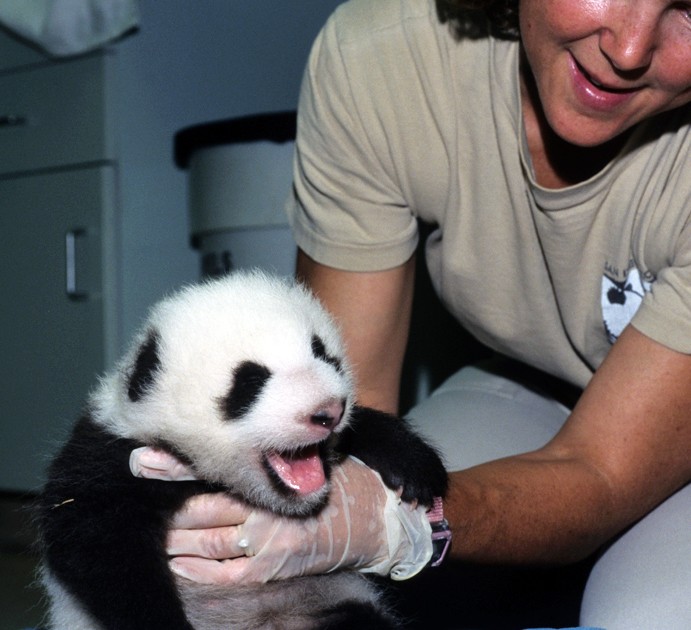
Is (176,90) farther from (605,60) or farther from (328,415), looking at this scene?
(328,415)

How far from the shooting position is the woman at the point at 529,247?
4.02ft

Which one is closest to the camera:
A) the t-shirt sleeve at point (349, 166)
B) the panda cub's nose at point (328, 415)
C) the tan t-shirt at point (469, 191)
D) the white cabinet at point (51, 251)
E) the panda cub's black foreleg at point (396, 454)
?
the panda cub's nose at point (328, 415)

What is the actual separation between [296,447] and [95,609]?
26 cm

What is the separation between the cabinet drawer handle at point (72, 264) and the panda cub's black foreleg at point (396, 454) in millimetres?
1514

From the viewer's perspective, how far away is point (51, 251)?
103 inches

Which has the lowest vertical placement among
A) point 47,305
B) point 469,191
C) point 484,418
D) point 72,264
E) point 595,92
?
point 47,305

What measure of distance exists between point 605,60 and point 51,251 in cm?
180

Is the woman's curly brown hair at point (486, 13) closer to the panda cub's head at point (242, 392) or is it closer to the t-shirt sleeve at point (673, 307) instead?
the t-shirt sleeve at point (673, 307)

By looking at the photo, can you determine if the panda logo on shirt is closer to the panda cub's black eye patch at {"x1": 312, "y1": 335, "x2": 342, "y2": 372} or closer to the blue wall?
the panda cub's black eye patch at {"x1": 312, "y1": 335, "x2": 342, "y2": 372}

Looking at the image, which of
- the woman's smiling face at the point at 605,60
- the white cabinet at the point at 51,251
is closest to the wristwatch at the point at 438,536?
the woman's smiling face at the point at 605,60

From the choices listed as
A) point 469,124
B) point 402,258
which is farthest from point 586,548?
point 469,124

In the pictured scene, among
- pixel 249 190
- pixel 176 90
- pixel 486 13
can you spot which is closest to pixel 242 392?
pixel 486 13

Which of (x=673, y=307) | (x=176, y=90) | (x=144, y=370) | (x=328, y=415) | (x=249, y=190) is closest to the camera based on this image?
(x=328, y=415)

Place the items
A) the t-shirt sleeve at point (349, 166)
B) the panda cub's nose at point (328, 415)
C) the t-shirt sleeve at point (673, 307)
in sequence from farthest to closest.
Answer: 1. the t-shirt sleeve at point (349, 166)
2. the t-shirt sleeve at point (673, 307)
3. the panda cub's nose at point (328, 415)
